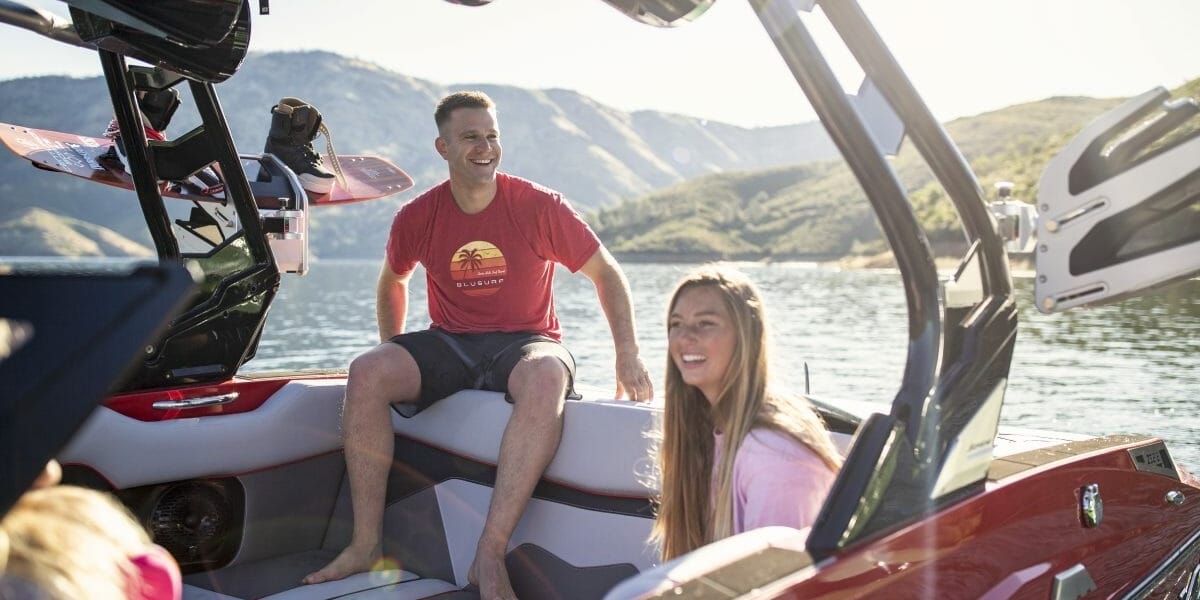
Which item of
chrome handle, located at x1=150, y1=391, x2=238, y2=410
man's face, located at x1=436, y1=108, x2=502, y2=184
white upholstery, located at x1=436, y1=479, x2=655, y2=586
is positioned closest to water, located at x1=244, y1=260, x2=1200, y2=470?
white upholstery, located at x1=436, y1=479, x2=655, y2=586

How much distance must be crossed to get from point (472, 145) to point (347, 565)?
1.14m

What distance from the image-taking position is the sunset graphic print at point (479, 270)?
274 cm

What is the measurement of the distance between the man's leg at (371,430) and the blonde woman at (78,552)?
185 centimetres

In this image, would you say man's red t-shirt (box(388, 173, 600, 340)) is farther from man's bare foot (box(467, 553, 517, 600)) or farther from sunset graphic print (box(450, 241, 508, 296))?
man's bare foot (box(467, 553, 517, 600))

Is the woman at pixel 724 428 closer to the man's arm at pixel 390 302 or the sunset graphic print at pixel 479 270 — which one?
the sunset graphic print at pixel 479 270

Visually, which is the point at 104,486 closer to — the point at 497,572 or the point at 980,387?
the point at 497,572

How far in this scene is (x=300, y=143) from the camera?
3.23m

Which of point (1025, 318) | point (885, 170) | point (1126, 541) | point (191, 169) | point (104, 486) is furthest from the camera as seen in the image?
point (1025, 318)

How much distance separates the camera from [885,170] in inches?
48.3

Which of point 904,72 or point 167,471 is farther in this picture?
point 167,471

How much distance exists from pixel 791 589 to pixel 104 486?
1.93 metres

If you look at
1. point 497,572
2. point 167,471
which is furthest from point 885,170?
point 167,471

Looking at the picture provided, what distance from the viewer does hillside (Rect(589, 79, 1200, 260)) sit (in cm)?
8406

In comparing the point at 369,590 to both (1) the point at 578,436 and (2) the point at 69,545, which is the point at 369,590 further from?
(2) the point at 69,545
